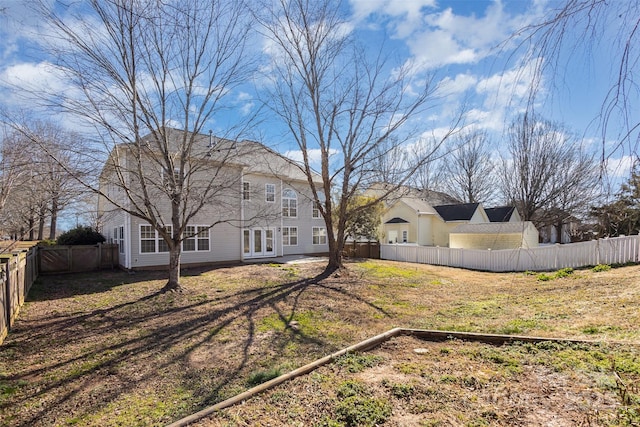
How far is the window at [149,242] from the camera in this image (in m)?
13.9

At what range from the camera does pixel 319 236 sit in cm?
2208

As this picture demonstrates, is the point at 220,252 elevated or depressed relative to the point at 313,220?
depressed

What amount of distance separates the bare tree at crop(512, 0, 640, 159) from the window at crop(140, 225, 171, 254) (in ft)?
48.3

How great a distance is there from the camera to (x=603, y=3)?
5.76ft

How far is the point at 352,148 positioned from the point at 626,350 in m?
9.86

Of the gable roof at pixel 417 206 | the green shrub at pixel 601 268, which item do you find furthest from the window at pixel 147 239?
the gable roof at pixel 417 206

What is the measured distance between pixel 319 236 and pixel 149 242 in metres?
11.2

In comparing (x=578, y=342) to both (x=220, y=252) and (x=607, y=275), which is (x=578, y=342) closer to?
(x=607, y=275)

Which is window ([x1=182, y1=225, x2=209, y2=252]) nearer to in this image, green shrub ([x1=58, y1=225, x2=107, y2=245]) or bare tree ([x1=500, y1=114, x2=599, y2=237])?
green shrub ([x1=58, y1=225, x2=107, y2=245])

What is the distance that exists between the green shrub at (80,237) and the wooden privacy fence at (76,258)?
1095 millimetres

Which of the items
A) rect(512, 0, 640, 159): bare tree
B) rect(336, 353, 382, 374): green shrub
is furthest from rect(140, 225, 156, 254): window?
rect(512, 0, 640, 159): bare tree

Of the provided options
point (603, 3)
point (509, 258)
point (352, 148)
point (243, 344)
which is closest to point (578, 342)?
point (603, 3)

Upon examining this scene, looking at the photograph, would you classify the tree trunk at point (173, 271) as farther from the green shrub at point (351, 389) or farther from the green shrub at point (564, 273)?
the green shrub at point (564, 273)

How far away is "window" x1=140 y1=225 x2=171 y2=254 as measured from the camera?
13.9 m
